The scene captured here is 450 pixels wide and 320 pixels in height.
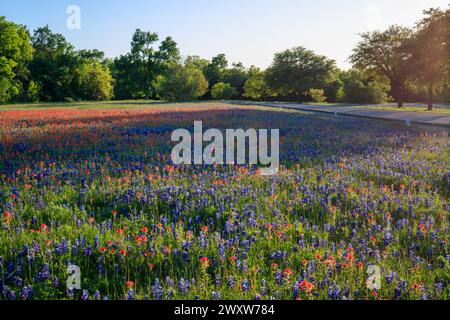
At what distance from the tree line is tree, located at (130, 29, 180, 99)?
233 mm

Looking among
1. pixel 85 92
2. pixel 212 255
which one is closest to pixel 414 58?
pixel 212 255

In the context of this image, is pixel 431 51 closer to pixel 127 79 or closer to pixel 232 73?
pixel 232 73

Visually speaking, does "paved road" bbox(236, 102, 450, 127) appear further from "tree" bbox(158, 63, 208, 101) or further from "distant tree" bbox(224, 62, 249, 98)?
"distant tree" bbox(224, 62, 249, 98)

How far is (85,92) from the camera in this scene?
3233 inches

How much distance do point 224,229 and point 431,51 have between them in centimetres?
4368

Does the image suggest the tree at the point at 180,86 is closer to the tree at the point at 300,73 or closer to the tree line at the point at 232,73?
the tree line at the point at 232,73

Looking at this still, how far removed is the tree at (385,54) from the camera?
4900 cm

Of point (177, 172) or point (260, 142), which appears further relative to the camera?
point (260, 142)

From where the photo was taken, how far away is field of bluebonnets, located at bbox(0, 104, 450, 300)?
12.0ft

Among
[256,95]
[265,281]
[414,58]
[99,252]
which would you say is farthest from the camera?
[256,95]

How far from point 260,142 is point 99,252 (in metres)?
8.98

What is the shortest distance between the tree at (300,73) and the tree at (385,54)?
24983 millimetres

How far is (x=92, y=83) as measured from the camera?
261 ft

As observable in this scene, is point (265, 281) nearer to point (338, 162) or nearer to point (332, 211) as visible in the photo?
point (332, 211)
